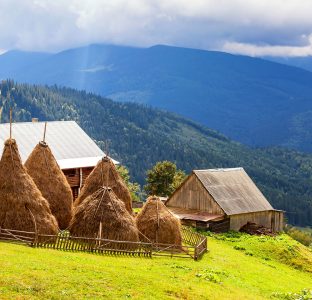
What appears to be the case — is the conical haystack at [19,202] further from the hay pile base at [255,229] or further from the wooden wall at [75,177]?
the hay pile base at [255,229]

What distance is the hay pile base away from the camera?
186 ft

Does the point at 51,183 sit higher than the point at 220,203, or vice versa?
the point at 51,183

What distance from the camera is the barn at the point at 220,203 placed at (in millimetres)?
55812

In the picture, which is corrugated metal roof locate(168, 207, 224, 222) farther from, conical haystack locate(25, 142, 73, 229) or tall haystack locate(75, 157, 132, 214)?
conical haystack locate(25, 142, 73, 229)

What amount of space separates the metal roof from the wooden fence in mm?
19009

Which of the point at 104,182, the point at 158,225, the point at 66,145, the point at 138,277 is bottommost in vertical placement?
the point at 138,277

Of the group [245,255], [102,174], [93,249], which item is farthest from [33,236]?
[245,255]

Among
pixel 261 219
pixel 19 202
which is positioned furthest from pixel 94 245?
pixel 261 219

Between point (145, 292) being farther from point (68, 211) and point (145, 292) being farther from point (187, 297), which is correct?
point (68, 211)

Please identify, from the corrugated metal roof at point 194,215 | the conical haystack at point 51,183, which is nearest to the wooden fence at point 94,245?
the conical haystack at point 51,183

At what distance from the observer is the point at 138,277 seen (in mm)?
26172

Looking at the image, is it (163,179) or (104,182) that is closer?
(104,182)

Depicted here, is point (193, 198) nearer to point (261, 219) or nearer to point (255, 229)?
point (255, 229)

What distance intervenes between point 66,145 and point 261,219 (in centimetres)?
2213
